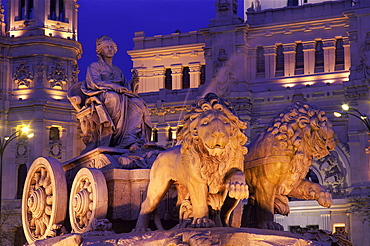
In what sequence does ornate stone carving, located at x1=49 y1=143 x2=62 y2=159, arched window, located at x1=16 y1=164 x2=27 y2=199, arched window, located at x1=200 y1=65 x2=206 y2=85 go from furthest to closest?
arched window, located at x1=200 y1=65 x2=206 y2=85 → ornate stone carving, located at x1=49 y1=143 x2=62 y2=159 → arched window, located at x1=16 y1=164 x2=27 y2=199

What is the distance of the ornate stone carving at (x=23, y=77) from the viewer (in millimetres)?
55750

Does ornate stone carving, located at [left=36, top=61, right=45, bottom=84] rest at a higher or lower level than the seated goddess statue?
higher

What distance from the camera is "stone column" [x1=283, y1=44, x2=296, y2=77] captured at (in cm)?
5172

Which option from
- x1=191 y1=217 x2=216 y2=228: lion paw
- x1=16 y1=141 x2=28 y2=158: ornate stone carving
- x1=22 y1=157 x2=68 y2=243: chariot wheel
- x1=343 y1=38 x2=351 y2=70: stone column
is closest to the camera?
x1=191 y1=217 x2=216 y2=228: lion paw

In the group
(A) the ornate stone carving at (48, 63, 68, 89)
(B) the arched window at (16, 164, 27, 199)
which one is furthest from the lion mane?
(A) the ornate stone carving at (48, 63, 68, 89)

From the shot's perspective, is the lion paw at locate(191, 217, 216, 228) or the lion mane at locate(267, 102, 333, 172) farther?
the lion mane at locate(267, 102, 333, 172)

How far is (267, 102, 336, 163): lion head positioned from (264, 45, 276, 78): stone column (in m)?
42.0

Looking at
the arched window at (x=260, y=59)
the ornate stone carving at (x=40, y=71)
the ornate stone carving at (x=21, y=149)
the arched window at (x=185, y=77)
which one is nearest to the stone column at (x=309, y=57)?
the arched window at (x=260, y=59)

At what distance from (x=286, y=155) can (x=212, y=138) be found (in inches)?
49.1

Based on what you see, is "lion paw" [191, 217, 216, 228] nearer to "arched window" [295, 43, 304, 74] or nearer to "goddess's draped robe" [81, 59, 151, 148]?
"goddess's draped robe" [81, 59, 151, 148]

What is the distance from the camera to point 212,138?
9.58 m

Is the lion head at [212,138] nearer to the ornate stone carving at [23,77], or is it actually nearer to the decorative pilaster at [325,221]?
the decorative pilaster at [325,221]

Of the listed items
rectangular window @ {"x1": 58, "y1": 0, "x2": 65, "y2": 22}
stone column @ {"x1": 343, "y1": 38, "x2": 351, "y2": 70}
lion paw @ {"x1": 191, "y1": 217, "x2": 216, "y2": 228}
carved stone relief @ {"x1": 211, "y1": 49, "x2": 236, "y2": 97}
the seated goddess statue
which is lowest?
lion paw @ {"x1": 191, "y1": 217, "x2": 216, "y2": 228}

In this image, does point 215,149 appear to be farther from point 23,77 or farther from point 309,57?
point 23,77
